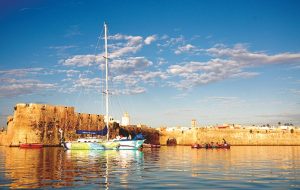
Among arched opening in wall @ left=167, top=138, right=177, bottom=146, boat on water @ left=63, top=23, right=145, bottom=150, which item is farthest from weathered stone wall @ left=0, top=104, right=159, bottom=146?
arched opening in wall @ left=167, top=138, right=177, bottom=146

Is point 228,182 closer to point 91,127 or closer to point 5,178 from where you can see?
point 5,178

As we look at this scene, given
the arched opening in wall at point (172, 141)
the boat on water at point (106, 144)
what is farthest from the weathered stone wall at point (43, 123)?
the arched opening in wall at point (172, 141)

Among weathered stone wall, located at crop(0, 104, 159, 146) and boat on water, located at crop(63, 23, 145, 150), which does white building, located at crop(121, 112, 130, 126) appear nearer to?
weathered stone wall, located at crop(0, 104, 159, 146)

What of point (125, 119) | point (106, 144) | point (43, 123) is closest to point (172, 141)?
point (125, 119)

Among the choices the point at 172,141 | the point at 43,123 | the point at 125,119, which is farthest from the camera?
the point at 125,119

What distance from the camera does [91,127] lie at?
269 feet

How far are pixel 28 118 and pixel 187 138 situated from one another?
51699mm

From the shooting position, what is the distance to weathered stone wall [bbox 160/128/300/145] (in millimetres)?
106062

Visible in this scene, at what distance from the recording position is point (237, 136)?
107500mm

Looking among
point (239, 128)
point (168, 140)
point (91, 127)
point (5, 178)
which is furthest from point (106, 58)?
point (239, 128)

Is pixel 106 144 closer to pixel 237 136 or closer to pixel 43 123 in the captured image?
pixel 43 123

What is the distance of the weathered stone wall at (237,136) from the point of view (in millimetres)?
106062

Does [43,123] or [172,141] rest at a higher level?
[43,123]

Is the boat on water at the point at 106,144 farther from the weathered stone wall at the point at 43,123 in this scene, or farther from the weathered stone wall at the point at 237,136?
the weathered stone wall at the point at 237,136
